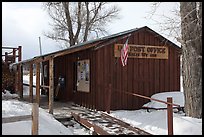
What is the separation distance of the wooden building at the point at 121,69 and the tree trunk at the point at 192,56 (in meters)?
3.50

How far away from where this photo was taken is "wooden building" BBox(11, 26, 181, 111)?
1223cm

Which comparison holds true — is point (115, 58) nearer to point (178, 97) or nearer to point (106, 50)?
point (106, 50)

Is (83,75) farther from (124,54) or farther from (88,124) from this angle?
(88,124)

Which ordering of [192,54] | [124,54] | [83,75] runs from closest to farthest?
[192,54]
[124,54]
[83,75]

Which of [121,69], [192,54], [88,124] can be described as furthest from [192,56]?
[121,69]

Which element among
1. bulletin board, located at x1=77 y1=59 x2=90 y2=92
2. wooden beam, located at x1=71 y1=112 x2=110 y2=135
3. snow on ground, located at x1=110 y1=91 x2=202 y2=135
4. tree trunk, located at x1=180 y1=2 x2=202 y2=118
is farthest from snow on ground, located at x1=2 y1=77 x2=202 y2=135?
bulletin board, located at x1=77 y1=59 x2=90 y2=92

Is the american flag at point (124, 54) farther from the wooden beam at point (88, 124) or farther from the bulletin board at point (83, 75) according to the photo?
the wooden beam at point (88, 124)

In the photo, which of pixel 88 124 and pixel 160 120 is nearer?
pixel 88 124

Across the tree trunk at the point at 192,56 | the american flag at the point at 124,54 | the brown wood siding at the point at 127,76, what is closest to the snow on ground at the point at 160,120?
the tree trunk at the point at 192,56

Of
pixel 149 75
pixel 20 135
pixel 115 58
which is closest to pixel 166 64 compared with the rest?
pixel 149 75

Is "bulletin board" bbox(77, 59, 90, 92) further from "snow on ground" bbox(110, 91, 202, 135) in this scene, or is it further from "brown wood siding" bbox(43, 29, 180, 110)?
"snow on ground" bbox(110, 91, 202, 135)

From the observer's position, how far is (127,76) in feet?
42.3

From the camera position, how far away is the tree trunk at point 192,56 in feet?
28.8

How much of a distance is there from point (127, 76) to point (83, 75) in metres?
2.06
